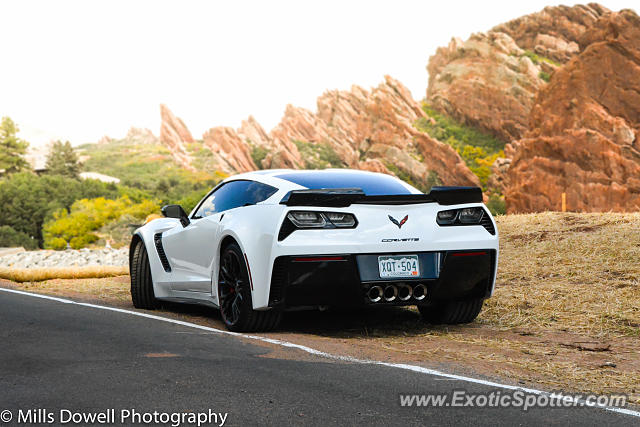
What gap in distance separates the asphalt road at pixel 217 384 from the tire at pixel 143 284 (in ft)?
7.49

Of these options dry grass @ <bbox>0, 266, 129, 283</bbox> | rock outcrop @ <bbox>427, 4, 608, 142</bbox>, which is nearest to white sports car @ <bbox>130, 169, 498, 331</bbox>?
dry grass @ <bbox>0, 266, 129, 283</bbox>

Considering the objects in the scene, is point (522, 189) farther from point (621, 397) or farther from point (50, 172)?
point (50, 172)

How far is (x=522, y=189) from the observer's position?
5584 centimetres

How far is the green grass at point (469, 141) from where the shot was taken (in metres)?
122

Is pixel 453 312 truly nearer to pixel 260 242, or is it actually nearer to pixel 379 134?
pixel 260 242

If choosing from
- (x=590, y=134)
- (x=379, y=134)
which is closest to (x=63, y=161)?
(x=379, y=134)

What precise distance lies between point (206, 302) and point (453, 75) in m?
146

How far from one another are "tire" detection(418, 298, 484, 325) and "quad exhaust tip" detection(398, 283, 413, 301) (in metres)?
0.93

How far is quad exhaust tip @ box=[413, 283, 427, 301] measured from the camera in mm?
6312

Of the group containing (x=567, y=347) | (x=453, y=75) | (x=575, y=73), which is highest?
(x=453, y=75)

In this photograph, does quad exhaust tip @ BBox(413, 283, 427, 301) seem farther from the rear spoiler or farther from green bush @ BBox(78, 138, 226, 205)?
green bush @ BBox(78, 138, 226, 205)

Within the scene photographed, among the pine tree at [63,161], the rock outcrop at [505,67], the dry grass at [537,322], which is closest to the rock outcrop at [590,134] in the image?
the dry grass at [537,322]

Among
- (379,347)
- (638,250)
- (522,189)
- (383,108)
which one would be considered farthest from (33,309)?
(383,108)

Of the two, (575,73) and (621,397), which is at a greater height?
(575,73)
